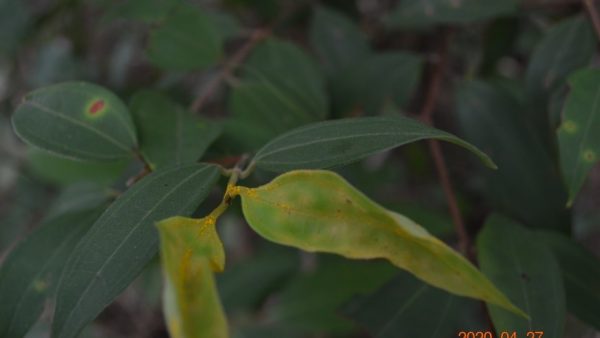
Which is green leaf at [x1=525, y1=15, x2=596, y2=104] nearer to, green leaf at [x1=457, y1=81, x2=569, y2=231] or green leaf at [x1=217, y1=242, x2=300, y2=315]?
green leaf at [x1=457, y1=81, x2=569, y2=231]

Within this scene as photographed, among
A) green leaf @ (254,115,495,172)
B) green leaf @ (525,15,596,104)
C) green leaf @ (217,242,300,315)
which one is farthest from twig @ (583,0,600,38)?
green leaf @ (217,242,300,315)

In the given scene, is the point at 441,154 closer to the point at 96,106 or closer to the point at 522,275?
the point at 522,275

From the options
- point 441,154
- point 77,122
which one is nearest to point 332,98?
point 441,154

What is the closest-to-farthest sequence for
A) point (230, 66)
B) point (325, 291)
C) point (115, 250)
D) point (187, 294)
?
point (187, 294), point (115, 250), point (230, 66), point (325, 291)

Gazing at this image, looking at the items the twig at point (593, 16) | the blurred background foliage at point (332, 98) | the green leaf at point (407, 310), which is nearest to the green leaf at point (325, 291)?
the blurred background foliage at point (332, 98)

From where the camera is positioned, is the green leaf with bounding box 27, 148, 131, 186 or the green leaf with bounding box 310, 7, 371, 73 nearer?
the green leaf with bounding box 27, 148, 131, 186

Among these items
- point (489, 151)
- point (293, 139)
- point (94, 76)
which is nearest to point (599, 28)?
point (489, 151)
